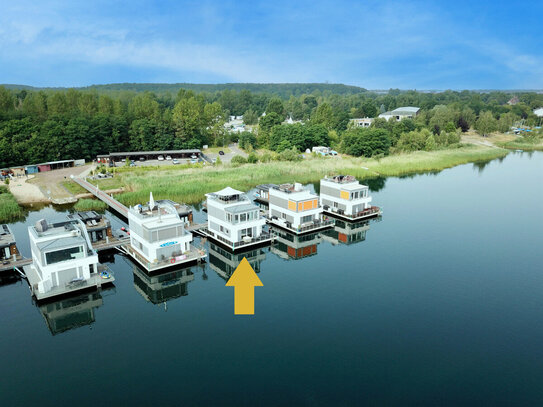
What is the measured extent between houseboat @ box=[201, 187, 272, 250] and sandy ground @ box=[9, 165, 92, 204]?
80.5 ft

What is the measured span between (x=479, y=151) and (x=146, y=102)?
274 feet

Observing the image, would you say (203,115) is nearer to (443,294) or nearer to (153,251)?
(153,251)

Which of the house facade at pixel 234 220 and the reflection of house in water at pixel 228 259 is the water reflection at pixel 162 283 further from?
the house facade at pixel 234 220

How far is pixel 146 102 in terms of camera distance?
89688 mm

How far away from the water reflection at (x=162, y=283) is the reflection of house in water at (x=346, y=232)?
595 inches

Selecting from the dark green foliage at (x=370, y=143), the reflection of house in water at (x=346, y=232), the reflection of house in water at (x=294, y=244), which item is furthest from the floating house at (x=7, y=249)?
the dark green foliage at (x=370, y=143)

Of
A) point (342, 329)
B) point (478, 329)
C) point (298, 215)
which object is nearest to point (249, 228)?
point (298, 215)

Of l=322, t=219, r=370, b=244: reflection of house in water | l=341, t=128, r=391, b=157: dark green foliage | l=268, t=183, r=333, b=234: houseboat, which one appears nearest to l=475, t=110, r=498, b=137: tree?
l=341, t=128, r=391, b=157: dark green foliage

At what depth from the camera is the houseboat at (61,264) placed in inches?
1040

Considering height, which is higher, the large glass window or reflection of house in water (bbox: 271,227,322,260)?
the large glass window

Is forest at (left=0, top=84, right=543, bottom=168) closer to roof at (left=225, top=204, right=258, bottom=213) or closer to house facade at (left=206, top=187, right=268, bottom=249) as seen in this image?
A: house facade at (left=206, top=187, right=268, bottom=249)

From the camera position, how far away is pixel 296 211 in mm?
40219

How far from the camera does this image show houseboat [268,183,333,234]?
40.3 metres

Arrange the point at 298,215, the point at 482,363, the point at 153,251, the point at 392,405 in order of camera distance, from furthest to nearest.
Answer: the point at 298,215
the point at 153,251
the point at 482,363
the point at 392,405
